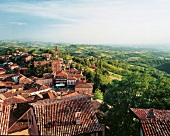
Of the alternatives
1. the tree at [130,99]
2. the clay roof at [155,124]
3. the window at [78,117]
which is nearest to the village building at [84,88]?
the tree at [130,99]

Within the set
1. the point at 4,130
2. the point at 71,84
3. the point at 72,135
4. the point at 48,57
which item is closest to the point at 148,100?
the point at 72,135

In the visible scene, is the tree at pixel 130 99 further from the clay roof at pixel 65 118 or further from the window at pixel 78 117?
the window at pixel 78 117

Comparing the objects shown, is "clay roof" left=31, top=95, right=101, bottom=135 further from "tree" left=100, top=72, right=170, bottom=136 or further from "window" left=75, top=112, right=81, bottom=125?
"tree" left=100, top=72, right=170, bottom=136

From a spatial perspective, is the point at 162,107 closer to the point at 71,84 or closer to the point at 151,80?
the point at 151,80

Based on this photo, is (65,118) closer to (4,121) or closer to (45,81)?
(4,121)

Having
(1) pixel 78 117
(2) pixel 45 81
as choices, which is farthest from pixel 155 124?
(2) pixel 45 81

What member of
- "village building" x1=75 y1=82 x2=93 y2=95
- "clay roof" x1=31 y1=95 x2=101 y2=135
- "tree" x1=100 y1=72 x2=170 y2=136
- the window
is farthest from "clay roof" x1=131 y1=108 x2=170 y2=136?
"village building" x1=75 y1=82 x2=93 y2=95

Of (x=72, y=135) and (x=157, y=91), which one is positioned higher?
(x=157, y=91)

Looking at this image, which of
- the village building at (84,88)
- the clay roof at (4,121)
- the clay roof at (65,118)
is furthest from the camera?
the village building at (84,88)

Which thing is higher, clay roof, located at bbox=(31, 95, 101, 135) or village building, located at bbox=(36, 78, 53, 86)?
clay roof, located at bbox=(31, 95, 101, 135)
